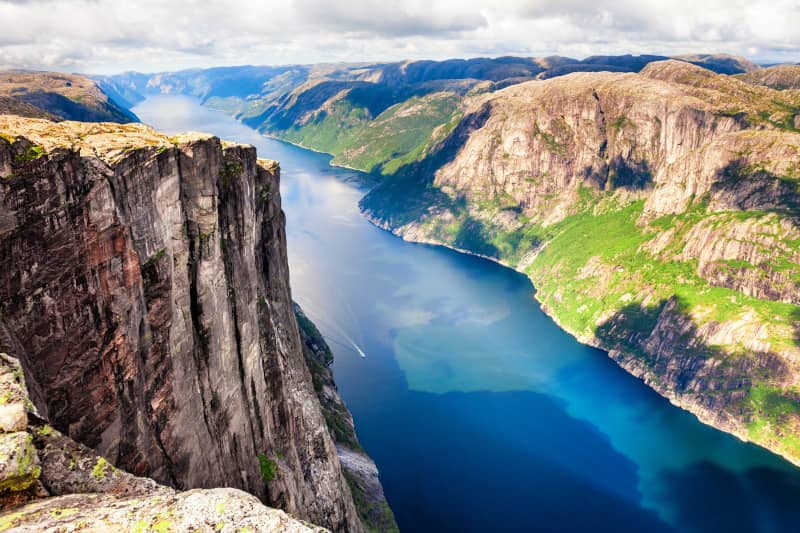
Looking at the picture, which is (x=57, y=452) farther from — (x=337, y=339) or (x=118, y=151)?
(x=337, y=339)

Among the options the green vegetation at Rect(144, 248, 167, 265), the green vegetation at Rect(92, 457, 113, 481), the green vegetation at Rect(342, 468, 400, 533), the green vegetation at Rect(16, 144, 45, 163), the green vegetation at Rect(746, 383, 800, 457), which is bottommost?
the green vegetation at Rect(746, 383, 800, 457)

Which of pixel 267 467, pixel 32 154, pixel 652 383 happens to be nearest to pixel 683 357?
pixel 652 383

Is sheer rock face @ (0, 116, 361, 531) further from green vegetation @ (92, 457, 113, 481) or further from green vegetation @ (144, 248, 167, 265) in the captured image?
green vegetation @ (92, 457, 113, 481)

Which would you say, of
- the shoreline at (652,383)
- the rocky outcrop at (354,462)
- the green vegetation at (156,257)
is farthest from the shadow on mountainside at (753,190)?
the green vegetation at (156,257)

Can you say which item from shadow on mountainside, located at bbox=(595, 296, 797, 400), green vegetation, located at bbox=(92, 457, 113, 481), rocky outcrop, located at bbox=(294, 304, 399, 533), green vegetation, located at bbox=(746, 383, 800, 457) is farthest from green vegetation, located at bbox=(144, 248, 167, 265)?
shadow on mountainside, located at bbox=(595, 296, 797, 400)

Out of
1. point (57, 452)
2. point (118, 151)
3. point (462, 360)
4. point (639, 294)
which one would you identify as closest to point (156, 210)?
point (118, 151)

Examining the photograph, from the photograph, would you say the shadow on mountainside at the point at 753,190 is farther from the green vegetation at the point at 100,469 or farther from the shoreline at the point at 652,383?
the green vegetation at the point at 100,469
